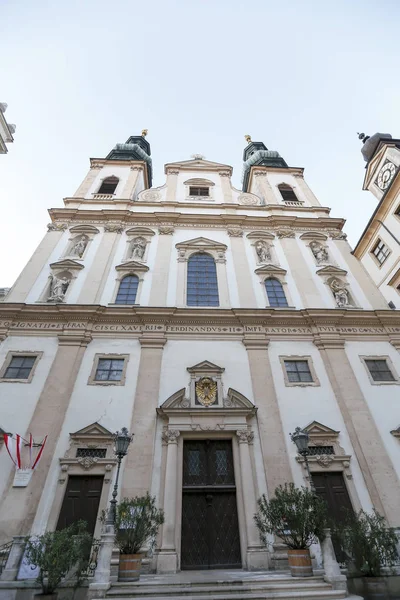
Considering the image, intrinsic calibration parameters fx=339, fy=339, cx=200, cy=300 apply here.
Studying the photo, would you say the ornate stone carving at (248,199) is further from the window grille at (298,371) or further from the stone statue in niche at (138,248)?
the window grille at (298,371)

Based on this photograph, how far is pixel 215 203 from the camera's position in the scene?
22547 millimetres

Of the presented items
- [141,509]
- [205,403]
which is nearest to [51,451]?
[141,509]

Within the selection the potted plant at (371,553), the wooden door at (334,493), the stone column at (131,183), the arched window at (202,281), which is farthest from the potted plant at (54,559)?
the stone column at (131,183)

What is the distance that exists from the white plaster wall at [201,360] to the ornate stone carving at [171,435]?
1.09 meters

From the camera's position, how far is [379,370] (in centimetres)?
1319

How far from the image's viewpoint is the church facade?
32.7 feet

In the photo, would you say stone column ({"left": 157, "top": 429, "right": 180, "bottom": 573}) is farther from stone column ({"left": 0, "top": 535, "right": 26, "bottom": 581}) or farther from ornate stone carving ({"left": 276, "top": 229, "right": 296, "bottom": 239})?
ornate stone carving ({"left": 276, "top": 229, "right": 296, "bottom": 239})

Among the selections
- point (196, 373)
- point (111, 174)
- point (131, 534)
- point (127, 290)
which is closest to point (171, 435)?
point (196, 373)

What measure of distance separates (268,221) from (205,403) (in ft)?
41.7

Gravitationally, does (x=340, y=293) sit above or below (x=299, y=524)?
above

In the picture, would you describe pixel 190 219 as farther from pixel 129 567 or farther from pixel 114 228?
pixel 129 567

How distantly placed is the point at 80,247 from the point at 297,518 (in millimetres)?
15426

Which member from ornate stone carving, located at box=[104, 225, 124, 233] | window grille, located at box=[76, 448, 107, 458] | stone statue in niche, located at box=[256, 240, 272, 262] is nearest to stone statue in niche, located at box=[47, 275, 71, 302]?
ornate stone carving, located at box=[104, 225, 124, 233]

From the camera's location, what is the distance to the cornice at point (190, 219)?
1989cm
